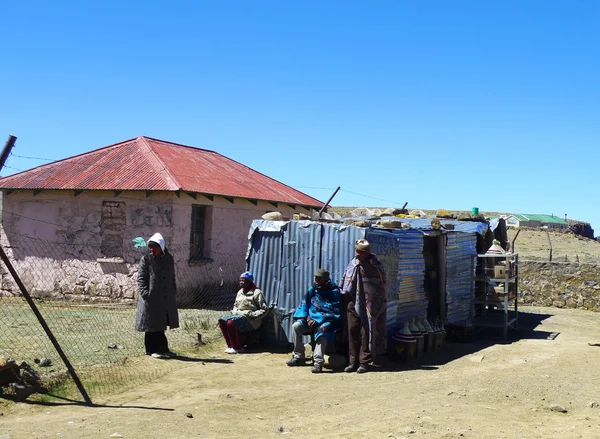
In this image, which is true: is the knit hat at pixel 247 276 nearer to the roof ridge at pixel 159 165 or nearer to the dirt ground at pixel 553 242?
the roof ridge at pixel 159 165

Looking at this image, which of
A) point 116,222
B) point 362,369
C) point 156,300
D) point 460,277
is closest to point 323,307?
point 362,369

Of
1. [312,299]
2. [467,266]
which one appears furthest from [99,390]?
[467,266]

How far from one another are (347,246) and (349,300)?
954 mm

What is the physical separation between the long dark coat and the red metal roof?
5073mm

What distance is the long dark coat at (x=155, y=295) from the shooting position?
28.5ft

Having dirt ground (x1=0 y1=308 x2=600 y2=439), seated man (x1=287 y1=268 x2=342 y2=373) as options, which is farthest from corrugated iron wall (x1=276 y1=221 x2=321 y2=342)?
seated man (x1=287 y1=268 x2=342 y2=373)

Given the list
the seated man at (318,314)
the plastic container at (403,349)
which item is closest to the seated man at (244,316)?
the seated man at (318,314)

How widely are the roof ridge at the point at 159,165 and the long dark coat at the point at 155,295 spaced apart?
5103 millimetres

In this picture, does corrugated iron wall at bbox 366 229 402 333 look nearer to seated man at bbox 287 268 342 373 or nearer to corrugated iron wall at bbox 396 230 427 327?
corrugated iron wall at bbox 396 230 427 327

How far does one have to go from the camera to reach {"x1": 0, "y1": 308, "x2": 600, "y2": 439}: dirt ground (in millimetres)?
5570

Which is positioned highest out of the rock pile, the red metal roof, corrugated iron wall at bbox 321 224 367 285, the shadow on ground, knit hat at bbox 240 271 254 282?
the red metal roof

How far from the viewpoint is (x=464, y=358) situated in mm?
9539

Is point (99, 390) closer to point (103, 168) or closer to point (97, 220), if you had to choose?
point (97, 220)

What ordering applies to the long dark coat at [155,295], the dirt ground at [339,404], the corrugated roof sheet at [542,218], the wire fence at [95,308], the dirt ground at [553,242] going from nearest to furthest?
the dirt ground at [339,404] < the wire fence at [95,308] < the long dark coat at [155,295] < the dirt ground at [553,242] < the corrugated roof sheet at [542,218]
